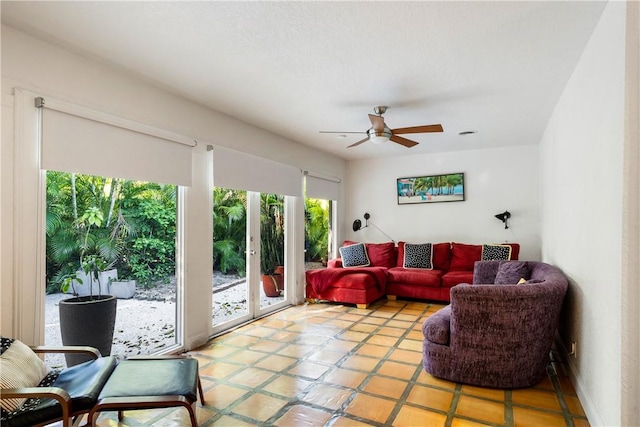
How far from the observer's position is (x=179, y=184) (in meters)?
3.39

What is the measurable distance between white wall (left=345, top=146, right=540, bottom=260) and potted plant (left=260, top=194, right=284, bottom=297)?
2116 millimetres

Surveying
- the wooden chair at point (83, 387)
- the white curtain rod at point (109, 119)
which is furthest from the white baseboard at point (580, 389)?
the white curtain rod at point (109, 119)

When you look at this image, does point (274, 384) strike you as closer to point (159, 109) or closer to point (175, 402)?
point (175, 402)

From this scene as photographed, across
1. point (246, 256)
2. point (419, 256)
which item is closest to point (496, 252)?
point (419, 256)

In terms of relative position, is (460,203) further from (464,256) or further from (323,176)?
(323,176)

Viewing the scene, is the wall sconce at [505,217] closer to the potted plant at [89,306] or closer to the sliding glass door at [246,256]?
the sliding glass door at [246,256]

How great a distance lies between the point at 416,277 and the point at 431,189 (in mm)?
1734

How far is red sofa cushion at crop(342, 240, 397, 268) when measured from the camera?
603cm

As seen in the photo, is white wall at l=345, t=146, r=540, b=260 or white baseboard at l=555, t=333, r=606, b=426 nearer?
white baseboard at l=555, t=333, r=606, b=426

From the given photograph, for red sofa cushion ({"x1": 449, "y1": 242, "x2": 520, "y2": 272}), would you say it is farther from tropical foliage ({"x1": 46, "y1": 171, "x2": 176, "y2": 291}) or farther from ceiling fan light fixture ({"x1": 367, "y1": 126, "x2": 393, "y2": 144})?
tropical foliage ({"x1": 46, "y1": 171, "x2": 176, "y2": 291})

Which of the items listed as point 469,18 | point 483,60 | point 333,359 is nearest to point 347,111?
point 483,60

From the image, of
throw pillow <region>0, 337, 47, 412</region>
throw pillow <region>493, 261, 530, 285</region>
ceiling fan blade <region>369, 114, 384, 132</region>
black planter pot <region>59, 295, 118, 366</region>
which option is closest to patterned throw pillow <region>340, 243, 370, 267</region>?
throw pillow <region>493, 261, 530, 285</region>

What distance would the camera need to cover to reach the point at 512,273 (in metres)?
3.59

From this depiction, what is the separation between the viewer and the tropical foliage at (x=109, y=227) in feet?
8.57
